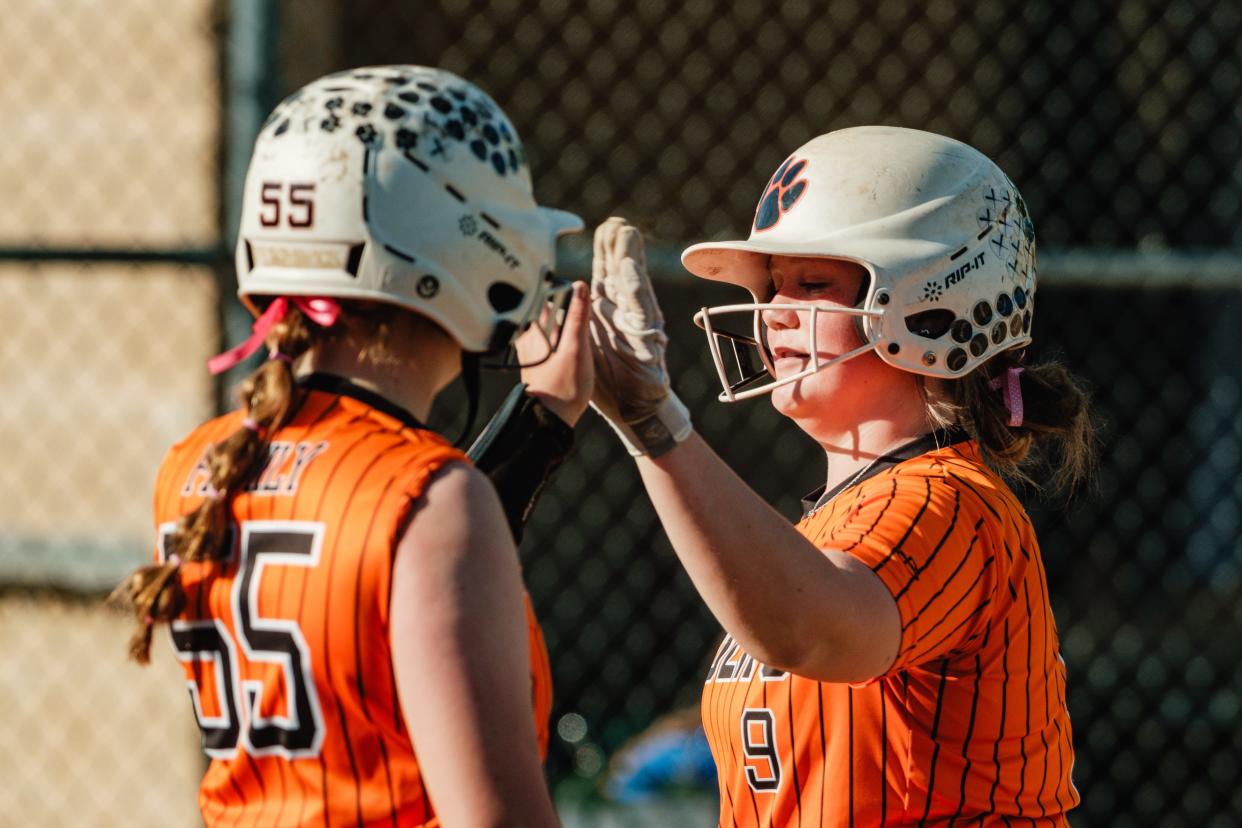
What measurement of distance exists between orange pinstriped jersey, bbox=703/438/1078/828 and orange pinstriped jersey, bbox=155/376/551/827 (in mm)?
576

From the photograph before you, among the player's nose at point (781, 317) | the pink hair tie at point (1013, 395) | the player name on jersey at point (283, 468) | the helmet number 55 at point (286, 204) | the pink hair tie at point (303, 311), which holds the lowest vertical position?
the pink hair tie at point (1013, 395)

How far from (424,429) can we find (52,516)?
4.06 metres

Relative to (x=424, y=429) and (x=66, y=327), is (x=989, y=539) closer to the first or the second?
(x=424, y=429)

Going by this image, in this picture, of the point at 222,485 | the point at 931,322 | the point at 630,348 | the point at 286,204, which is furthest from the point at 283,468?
the point at 931,322

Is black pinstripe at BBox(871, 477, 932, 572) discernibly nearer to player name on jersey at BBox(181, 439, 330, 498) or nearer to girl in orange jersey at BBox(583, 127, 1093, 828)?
girl in orange jersey at BBox(583, 127, 1093, 828)

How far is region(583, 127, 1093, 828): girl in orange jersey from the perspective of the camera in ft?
6.88

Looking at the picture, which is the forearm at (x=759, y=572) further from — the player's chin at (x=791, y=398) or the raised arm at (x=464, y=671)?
the raised arm at (x=464, y=671)

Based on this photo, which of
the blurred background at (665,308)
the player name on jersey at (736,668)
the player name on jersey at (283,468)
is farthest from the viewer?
the blurred background at (665,308)

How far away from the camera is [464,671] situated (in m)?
1.64

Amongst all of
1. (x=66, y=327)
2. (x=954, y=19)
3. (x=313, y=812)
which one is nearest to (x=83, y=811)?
(x=66, y=327)

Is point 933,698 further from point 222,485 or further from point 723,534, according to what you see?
point 222,485

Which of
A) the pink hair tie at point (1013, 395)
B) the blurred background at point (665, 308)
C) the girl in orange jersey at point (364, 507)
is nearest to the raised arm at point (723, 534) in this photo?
the girl in orange jersey at point (364, 507)

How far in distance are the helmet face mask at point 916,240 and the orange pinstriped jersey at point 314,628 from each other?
32.1 inches

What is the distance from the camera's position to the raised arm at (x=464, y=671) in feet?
5.41
